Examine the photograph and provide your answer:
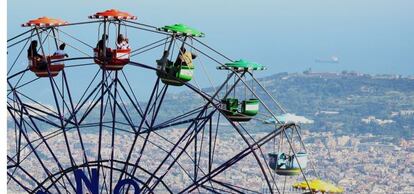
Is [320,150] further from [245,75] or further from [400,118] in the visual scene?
[245,75]

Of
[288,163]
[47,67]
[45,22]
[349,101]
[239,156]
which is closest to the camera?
[239,156]

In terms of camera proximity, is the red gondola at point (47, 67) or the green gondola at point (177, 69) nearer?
the green gondola at point (177, 69)

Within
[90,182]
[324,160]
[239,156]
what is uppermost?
[324,160]

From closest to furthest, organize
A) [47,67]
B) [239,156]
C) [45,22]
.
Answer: [239,156]
[45,22]
[47,67]

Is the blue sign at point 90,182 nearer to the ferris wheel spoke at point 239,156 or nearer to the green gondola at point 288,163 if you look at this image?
the ferris wheel spoke at point 239,156

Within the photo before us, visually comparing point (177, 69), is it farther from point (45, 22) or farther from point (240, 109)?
point (45, 22)

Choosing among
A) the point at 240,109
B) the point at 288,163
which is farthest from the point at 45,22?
the point at 288,163

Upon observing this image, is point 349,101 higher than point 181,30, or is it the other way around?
point 349,101

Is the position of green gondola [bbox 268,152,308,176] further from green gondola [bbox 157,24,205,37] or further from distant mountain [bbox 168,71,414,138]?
distant mountain [bbox 168,71,414,138]

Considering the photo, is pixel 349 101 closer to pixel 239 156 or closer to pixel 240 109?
pixel 240 109

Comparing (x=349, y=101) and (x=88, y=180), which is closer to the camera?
(x=88, y=180)

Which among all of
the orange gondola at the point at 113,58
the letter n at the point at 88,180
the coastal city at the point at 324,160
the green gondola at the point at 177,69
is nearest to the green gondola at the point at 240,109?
the green gondola at the point at 177,69
